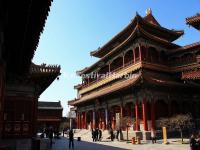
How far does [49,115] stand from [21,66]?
53225 mm

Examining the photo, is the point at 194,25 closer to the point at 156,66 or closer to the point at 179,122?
the point at 179,122

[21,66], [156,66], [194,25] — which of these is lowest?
[21,66]

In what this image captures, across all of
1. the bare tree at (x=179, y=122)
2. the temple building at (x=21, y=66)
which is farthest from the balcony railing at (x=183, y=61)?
the temple building at (x=21, y=66)

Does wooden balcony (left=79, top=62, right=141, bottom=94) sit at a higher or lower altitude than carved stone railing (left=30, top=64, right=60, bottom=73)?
higher

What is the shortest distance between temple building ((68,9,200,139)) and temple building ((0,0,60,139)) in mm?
11589

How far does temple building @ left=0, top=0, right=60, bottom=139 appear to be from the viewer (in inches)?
278

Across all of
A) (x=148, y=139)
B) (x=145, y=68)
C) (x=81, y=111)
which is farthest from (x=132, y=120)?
(x=81, y=111)

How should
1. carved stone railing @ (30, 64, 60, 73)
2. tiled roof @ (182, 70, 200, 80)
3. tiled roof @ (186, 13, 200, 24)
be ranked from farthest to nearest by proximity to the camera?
tiled roof @ (182, 70, 200, 80)
tiled roof @ (186, 13, 200, 24)
carved stone railing @ (30, 64, 60, 73)

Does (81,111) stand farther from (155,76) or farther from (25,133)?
(25,133)

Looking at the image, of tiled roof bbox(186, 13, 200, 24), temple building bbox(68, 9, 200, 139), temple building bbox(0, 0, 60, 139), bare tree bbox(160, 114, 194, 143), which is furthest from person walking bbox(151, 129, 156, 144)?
temple building bbox(0, 0, 60, 139)

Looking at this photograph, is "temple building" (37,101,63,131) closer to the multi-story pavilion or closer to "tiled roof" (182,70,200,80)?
"tiled roof" (182,70,200,80)

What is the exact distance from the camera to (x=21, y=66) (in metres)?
11.6

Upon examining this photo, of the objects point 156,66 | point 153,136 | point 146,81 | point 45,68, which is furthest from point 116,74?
point 45,68

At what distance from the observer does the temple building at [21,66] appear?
7.07 meters
